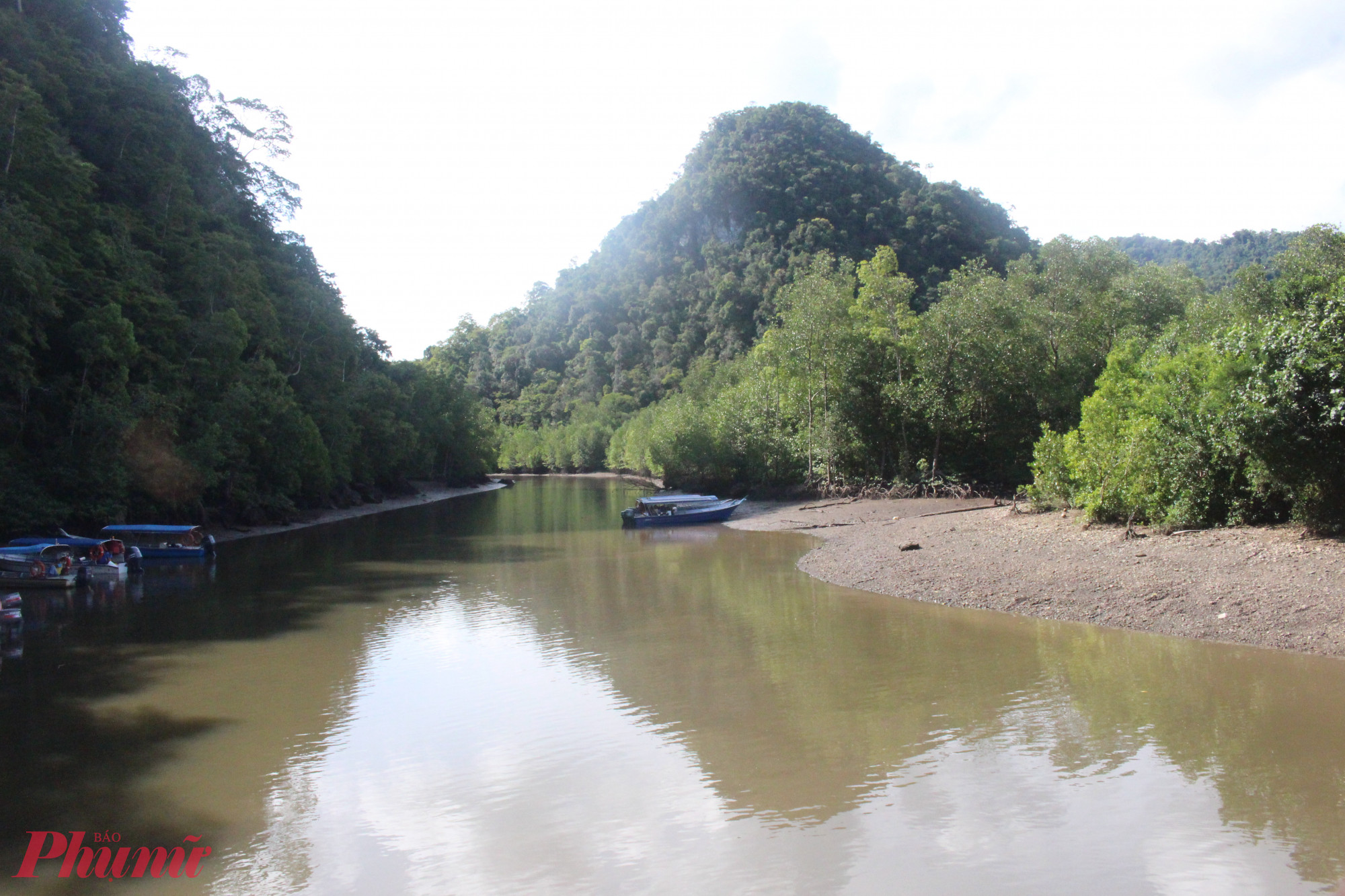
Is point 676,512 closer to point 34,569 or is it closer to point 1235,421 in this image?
point 34,569

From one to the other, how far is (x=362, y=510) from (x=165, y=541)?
24.0 meters

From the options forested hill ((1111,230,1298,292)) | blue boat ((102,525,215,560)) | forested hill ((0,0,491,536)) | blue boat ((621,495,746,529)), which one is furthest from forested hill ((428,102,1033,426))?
blue boat ((102,525,215,560))

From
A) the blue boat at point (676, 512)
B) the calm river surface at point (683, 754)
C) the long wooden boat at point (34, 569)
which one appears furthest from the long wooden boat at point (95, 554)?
the blue boat at point (676, 512)

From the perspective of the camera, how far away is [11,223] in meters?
27.8

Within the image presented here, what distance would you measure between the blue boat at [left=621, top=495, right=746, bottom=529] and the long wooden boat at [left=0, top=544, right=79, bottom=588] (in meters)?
23.6

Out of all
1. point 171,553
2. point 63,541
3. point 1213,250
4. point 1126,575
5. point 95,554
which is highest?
point 1213,250

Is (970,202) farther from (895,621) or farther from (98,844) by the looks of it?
(98,844)

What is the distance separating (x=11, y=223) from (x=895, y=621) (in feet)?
102

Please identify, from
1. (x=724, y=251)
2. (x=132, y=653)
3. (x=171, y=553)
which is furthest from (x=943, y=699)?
(x=724, y=251)

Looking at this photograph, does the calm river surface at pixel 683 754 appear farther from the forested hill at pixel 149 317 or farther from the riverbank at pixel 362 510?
the riverbank at pixel 362 510

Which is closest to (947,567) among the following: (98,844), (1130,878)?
(1130,878)

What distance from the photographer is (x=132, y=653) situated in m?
17.4

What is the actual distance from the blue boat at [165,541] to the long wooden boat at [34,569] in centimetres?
598

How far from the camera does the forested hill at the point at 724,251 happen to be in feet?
320
